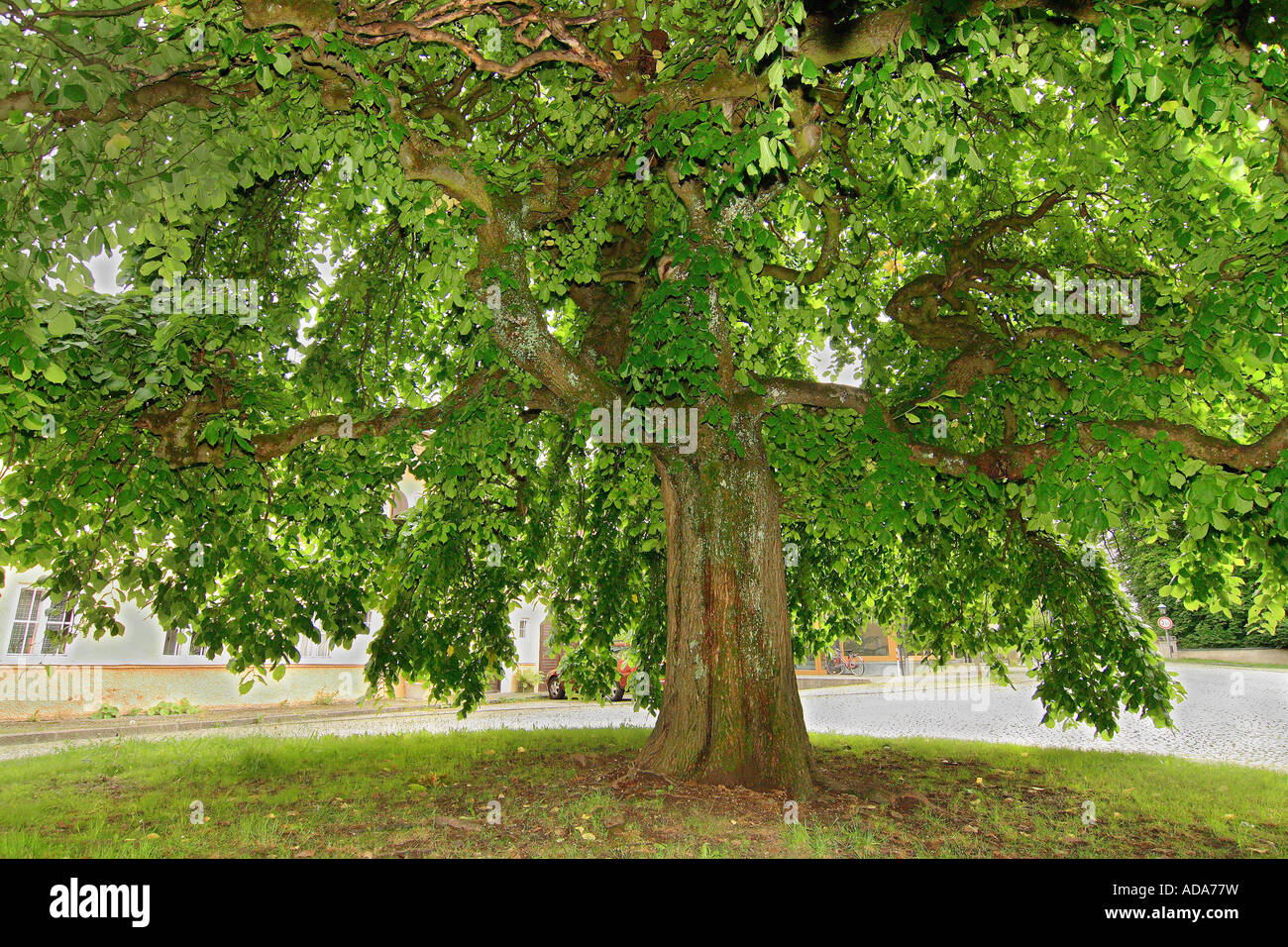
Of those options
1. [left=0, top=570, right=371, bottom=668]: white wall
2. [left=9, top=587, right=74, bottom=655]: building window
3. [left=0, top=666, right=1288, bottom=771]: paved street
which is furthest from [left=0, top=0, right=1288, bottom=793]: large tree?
[left=9, top=587, right=74, bottom=655]: building window

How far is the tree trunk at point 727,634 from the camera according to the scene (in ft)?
21.4

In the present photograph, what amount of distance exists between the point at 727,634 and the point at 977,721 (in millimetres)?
13643

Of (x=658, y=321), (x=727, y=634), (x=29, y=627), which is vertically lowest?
(x=29, y=627)

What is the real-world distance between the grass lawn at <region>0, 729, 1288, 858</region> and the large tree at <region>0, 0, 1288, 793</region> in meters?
0.92

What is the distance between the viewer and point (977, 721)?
682 inches

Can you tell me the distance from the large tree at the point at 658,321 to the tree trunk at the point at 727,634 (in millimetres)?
38

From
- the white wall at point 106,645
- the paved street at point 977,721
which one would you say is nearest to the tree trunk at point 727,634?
the paved street at point 977,721

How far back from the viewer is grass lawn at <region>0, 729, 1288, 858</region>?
16.7ft

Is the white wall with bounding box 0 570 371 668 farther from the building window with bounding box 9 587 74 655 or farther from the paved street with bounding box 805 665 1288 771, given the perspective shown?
the paved street with bounding box 805 665 1288 771

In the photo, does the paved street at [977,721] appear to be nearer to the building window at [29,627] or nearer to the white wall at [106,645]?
the white wall at [106,645]

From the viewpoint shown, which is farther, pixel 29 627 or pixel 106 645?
pixel 106 645

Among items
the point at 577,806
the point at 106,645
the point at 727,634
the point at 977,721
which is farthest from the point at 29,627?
the point at 977,721

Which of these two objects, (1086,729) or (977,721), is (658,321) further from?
(1086,729)

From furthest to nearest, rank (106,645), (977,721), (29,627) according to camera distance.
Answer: (106,645) < (977,721) < (29,627)
